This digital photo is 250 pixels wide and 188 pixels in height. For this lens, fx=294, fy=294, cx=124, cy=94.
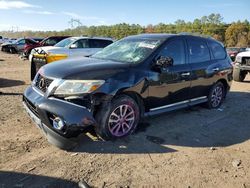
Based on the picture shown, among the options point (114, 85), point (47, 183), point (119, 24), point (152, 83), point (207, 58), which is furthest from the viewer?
point (119, 24)

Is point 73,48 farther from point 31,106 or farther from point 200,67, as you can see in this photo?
point 31,106

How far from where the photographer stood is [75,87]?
13.9 feet

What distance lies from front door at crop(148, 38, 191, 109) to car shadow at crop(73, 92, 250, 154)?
1.53 feet

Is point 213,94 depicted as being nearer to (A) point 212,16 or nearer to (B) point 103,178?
(B) point 103,178

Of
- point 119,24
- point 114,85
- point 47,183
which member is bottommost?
point 47,183

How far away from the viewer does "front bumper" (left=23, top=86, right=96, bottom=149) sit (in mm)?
4008

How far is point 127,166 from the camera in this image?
394 cm

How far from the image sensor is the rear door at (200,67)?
6.04m

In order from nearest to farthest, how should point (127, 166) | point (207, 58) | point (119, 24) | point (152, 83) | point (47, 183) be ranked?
point (47, 183), point (127, 166), point (152, 83), point (207, 58), point (119, 24)

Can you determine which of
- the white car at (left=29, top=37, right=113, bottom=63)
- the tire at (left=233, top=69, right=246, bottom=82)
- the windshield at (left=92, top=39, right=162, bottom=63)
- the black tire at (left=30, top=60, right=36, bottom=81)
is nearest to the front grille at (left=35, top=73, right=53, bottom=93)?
the windshield at (left=92, top=39, right=162, bottom=63)

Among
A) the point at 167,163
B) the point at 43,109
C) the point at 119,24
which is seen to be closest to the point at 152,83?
the point at 167,163

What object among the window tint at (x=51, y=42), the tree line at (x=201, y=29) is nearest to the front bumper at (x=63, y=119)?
the window tint at (x=51, y=42)

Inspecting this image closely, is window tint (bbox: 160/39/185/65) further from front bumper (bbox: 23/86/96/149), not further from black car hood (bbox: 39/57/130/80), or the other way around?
front bumper (bbox: 23/86/96/149)

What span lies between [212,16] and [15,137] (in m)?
69.1
